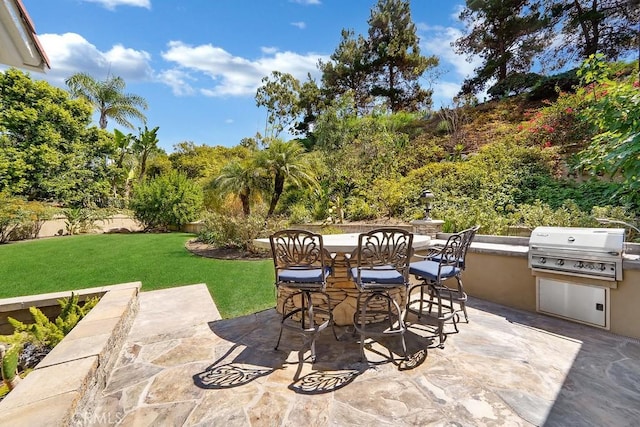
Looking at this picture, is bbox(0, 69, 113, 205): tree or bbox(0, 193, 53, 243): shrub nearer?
bbox(0, 193, 53, 243): shrub

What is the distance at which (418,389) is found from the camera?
2217 millimetres

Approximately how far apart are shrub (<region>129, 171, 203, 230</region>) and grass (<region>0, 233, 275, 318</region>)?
4.66 metres

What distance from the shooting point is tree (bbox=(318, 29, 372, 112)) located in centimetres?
1869

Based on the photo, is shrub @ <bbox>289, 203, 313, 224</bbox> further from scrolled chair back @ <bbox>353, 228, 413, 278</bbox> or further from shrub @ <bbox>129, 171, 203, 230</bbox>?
scrolled chair back @ <bbox>353, 228, 413, 278</bbox>

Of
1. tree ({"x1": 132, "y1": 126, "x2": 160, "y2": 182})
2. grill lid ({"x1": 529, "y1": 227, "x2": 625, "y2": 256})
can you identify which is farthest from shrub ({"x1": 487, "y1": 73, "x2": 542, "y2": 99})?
tree ({"x1": 132, "y1": 126, "x2": 160, "y2": 182})

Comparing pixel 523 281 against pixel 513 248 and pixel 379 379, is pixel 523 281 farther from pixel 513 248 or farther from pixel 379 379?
pixel 379 379

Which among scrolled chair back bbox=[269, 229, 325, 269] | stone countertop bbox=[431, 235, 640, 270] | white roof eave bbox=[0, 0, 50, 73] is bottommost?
stone countertop bbox=[431, 235, 640, 270]

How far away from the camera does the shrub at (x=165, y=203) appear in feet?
43.7

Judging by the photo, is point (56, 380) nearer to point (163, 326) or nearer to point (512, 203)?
point (163, 326)

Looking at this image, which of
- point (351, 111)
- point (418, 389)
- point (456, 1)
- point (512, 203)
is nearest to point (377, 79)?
point (456, 1)

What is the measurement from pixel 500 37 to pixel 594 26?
12.0 ft

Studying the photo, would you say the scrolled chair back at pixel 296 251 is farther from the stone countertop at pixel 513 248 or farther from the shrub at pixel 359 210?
the shrub at pixel 359 210

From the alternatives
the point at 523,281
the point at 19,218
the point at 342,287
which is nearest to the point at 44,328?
the point at 342,287

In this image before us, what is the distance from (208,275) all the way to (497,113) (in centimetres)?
1374
